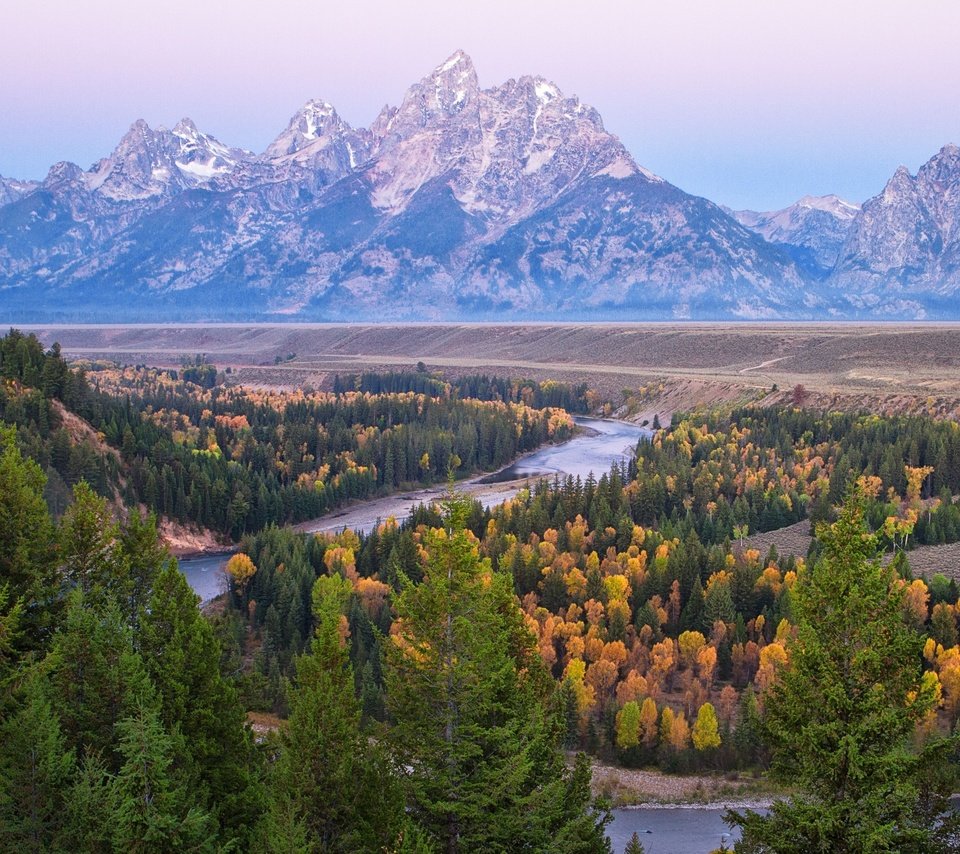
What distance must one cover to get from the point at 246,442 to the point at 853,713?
129m

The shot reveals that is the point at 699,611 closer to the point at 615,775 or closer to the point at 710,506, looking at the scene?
the point at 615,775

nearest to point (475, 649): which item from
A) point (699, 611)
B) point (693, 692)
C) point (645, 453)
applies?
point (693, 692)

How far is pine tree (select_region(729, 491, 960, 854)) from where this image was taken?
19.6 m

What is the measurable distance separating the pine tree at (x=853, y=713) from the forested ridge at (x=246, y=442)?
76.3 m

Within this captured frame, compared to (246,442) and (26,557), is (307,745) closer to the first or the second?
(26,557)

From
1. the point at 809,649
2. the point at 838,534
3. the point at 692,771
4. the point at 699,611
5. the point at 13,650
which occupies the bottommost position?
the point at 692,771

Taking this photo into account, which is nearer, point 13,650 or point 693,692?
point 13,650

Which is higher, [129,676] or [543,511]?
[129,676]

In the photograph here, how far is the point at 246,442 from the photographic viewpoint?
14262 centimetres

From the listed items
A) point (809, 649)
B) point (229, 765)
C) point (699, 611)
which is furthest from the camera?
point (699, 611)

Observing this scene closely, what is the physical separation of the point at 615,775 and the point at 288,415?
11504 cm

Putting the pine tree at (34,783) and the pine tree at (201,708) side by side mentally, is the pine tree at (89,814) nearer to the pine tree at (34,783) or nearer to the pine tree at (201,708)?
the pine tree at (34,783)

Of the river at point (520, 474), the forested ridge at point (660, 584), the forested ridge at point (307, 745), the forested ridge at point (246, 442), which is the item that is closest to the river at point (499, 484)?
the river at point (520, 474)

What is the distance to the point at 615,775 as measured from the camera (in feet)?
194
